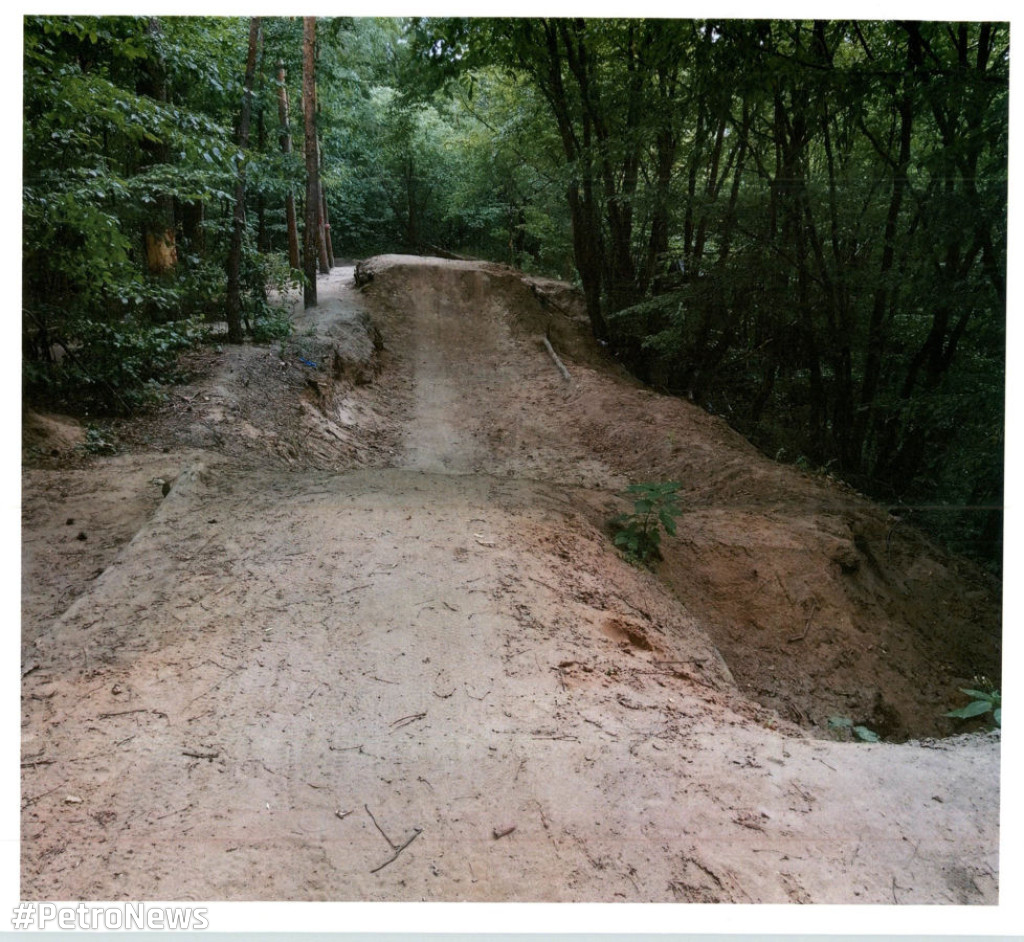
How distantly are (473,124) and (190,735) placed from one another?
1627cm

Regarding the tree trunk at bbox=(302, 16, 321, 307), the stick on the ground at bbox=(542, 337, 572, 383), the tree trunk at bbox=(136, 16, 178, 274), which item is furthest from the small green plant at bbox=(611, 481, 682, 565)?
the tree trunk at bbox=(302, 16, 321, 307)

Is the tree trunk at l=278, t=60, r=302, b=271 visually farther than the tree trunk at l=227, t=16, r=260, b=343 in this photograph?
Yes

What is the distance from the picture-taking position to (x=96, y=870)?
166 cm

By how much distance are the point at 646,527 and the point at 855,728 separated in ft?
5.57

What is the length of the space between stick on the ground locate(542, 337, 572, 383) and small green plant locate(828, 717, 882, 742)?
6.24m

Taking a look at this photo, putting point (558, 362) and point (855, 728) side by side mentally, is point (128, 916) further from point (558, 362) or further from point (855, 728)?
point (558, 362)

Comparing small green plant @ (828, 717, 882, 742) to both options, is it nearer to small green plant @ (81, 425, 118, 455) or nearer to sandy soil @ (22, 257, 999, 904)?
sandy soil @ (22, 257, 999, 904)

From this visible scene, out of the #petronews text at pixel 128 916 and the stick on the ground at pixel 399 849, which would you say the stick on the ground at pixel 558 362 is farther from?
the #petronews text at pixel 128 916

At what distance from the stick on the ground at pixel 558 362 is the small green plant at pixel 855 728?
6.24 meters

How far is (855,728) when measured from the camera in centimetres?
385

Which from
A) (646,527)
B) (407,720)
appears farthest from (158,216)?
(407,720)

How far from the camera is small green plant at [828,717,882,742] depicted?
3740 millimetres

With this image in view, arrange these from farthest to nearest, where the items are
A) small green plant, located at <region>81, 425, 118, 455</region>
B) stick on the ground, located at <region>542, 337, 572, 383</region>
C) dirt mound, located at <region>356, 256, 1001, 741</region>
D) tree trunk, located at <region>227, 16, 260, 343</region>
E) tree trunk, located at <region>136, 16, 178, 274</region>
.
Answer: stick on the ground, located at <region>542, 337, 572, 383</region>, tree trunk, located at <region>227, 16, 260, 343</region>, tree trunk, located at <region>136, 16, 178, 274</region>, small green plant, located at <region>81, 425, 118, 455</region>, dirt mound, located at <region>356, 256, 1001, 741</region>

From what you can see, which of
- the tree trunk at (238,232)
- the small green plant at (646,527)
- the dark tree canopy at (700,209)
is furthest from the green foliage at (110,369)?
the small green plant at (646,527)
